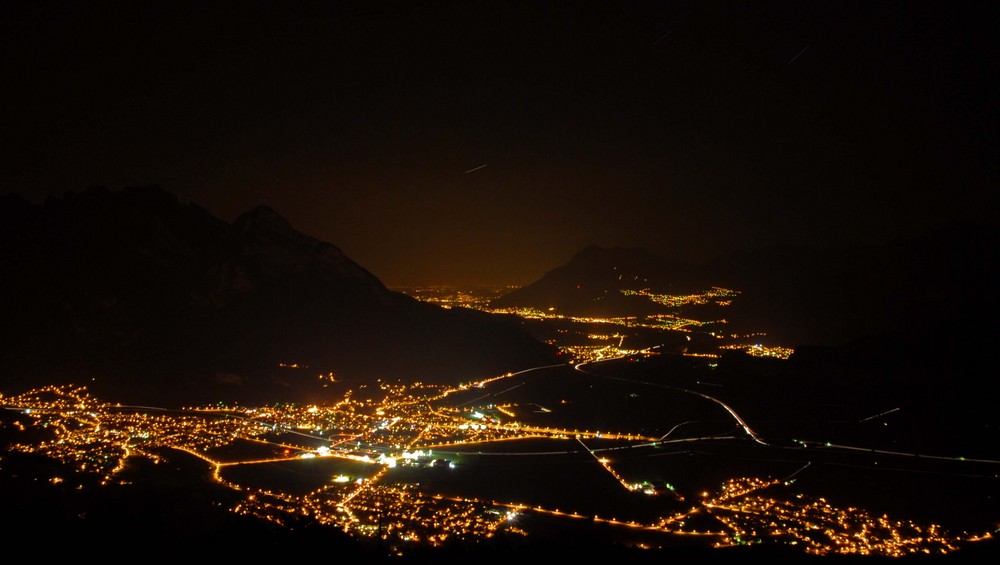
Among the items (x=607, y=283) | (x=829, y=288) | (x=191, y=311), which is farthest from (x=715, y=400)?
(x=607, y=283)

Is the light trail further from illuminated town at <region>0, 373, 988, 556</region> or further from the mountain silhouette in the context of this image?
the mountain silhouette

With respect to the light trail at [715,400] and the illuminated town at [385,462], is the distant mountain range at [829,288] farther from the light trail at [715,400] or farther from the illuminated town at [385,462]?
the illuminated town at [385,462]

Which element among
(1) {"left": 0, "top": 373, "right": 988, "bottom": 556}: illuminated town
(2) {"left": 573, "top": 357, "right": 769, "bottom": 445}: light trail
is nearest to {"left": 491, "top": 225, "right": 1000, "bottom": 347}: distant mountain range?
(2) {"left": 573, "top": 357, "right": 769, "bottom": 445}: light trail

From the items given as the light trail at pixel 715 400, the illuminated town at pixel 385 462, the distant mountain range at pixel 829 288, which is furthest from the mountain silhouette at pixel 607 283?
the illuminated town at pixel 385 462

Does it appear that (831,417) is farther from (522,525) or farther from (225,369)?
(225,369)

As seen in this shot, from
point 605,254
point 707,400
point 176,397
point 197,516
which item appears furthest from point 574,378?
point 605,254
